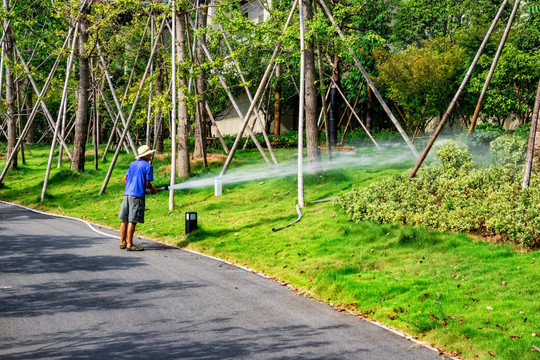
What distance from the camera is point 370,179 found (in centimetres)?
1559

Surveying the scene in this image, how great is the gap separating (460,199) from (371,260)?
7.27 ft

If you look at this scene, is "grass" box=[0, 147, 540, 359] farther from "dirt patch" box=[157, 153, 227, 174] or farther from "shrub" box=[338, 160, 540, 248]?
"dirt patch" box=[157, 153, 227, 174]

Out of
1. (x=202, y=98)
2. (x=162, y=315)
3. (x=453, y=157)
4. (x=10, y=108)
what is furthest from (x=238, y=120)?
(x=162, y=315)

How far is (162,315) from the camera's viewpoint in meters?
6.89

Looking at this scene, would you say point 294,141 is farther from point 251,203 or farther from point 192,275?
point 192,275

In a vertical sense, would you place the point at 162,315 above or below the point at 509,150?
below

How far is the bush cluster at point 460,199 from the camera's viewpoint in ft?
30.1

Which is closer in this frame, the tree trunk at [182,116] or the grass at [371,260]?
the grass at [371,260]

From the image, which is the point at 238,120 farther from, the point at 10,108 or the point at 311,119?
the point at 311,119

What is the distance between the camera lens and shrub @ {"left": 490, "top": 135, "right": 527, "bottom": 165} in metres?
11.8

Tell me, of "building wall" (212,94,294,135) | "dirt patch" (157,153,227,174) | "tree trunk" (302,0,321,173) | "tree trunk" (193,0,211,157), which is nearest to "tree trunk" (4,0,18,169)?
"dirt patch" (157,153,227,174)

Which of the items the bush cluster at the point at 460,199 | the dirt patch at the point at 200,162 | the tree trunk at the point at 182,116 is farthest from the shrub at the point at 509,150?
the dirt patch at the point at 200,162

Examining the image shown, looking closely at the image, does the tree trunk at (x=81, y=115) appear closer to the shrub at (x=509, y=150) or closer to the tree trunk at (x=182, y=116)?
the tree trunk at (x=182, y=116)

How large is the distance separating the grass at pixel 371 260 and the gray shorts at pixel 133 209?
46.4 inches
